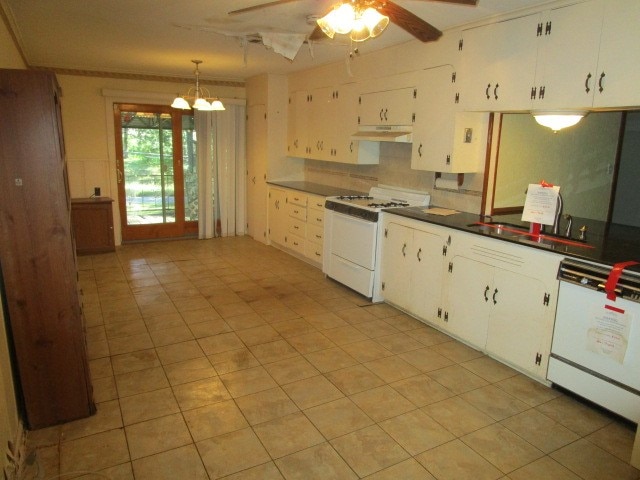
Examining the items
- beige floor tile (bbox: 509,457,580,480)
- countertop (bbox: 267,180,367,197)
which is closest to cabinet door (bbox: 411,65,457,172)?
countertop (bbox: 267,180,367,197)

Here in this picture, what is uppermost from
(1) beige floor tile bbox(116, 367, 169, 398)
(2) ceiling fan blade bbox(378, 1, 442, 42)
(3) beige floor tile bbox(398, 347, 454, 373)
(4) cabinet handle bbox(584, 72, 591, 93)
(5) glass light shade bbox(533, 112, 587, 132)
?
(2) ceiling fan blade bbox(378, 1, 442, 42)

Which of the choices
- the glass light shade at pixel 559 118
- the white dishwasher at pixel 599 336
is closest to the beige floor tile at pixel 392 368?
the white dishwasher at pixel 599 336

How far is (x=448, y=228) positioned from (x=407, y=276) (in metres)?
0.69

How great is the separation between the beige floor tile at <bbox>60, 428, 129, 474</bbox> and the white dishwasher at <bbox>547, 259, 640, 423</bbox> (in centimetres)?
261

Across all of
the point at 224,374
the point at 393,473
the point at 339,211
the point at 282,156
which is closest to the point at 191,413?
the point at 224,374

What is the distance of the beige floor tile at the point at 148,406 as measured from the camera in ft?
8.52

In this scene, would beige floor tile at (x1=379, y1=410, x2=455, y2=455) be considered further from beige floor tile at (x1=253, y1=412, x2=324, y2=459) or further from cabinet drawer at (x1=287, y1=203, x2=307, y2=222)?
cabinet drawer at (x1=287, y1=203, x2=307, y2=222)

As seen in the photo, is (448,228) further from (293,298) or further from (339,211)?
(293,298)

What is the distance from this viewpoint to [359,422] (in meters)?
2.58

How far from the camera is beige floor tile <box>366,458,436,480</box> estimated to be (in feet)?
7.09

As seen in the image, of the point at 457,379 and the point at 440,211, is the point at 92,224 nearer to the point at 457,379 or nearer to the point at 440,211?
the point at 440,211

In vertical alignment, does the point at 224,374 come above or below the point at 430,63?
below

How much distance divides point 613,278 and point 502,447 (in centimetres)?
111

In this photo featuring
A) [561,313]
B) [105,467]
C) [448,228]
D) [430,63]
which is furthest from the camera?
[430,63]
